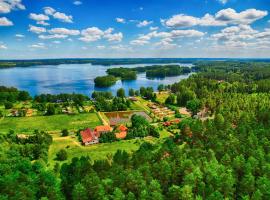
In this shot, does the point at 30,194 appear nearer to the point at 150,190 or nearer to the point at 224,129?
the point at 150,190

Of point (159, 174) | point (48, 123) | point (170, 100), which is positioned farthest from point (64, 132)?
point (170, 100)

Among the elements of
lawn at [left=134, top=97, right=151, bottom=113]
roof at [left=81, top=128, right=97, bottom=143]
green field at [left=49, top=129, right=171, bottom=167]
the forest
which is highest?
the forest

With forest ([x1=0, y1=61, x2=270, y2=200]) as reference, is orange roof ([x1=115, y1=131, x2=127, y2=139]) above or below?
below

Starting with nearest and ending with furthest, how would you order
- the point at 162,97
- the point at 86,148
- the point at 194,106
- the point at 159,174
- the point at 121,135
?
the point at 159,174 < the point at 86,148 < the point at 121,135 < the point at 194,106 < the point at 162,97

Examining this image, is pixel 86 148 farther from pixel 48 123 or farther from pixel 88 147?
pixel 48 123

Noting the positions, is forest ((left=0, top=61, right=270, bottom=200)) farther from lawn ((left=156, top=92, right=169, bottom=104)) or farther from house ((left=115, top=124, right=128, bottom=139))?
lawn ((left=156, top=92, right=169, bottom=104))

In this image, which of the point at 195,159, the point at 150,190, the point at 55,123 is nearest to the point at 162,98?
the point at 55,123

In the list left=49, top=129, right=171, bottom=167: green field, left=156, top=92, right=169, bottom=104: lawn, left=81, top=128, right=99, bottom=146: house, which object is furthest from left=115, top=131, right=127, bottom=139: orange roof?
left=156, top=92, right=169, bottom=104: lawn

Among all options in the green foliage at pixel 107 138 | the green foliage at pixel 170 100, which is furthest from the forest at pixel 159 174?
the green foliage at pixel 170 100
